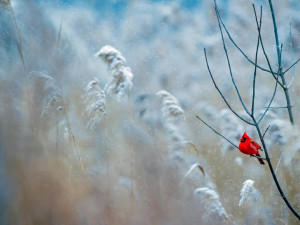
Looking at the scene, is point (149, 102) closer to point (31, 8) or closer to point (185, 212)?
point (185, 212)

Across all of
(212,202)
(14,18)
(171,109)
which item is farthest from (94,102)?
(212,202)

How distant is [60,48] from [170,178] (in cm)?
80

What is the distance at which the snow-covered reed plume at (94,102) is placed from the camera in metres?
1.36

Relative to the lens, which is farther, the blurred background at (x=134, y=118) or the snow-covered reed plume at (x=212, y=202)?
the blurred background at (x=134, y=118)

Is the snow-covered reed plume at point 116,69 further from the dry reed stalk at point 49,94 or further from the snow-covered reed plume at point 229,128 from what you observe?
the snow-covered reed plume at point 229,128

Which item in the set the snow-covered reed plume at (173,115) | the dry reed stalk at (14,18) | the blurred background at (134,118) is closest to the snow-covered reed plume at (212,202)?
the blurred background at (134,118)

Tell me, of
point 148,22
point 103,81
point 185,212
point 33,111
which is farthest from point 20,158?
point 148,22

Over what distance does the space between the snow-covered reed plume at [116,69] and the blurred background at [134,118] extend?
9 cm

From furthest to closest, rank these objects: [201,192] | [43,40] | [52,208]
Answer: [43,40], [52,208], [201,192]

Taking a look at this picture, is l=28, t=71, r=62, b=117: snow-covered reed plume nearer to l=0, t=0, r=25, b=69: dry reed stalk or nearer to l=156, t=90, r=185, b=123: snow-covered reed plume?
l=0, t=0, r=25, b=69: dry reed stalk

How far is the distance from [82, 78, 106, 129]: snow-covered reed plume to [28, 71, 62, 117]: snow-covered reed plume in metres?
0.13

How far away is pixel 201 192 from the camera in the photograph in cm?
127

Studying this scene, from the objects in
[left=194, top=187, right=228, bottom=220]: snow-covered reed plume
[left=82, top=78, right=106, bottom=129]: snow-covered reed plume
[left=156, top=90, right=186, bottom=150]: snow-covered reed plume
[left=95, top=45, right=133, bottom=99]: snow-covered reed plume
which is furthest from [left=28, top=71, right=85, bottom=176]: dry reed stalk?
[left=194, top=187, right=228, bottom=220]: snow-covered reed plume

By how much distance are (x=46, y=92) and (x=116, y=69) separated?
36 cm
